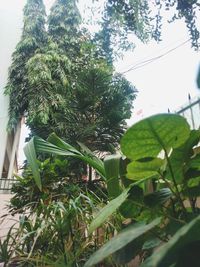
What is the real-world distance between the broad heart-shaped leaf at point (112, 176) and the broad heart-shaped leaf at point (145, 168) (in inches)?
8.0

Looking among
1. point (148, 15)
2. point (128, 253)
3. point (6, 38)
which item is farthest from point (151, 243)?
point (6, 38)

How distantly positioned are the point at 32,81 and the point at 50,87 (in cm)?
37

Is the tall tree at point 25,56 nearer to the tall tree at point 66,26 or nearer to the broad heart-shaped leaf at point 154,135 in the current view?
the tall tree at point 66,26

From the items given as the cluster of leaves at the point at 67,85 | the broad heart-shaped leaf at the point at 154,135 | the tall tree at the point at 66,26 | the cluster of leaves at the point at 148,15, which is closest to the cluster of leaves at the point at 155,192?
the broad heart-shaped leaf at the point at 154,135

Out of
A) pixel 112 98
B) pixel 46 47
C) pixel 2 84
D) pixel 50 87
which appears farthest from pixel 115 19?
pixel 2 84

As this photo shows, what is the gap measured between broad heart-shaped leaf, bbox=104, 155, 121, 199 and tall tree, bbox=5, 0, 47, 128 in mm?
5026

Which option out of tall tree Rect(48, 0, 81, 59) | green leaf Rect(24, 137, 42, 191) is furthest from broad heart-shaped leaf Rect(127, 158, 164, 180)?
tall tree Rect(48, 0, 81, 59)

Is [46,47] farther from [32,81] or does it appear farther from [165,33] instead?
[165,33]

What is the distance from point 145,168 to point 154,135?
12 cm

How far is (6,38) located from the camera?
744cm

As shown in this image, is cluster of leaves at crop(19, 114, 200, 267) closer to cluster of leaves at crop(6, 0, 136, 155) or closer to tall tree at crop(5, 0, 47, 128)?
cluster of leaves at crop(6, 0, 136, 155)

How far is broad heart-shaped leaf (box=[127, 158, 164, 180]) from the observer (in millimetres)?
648

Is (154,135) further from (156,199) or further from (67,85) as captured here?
(67,85)

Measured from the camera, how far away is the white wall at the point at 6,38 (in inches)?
262
